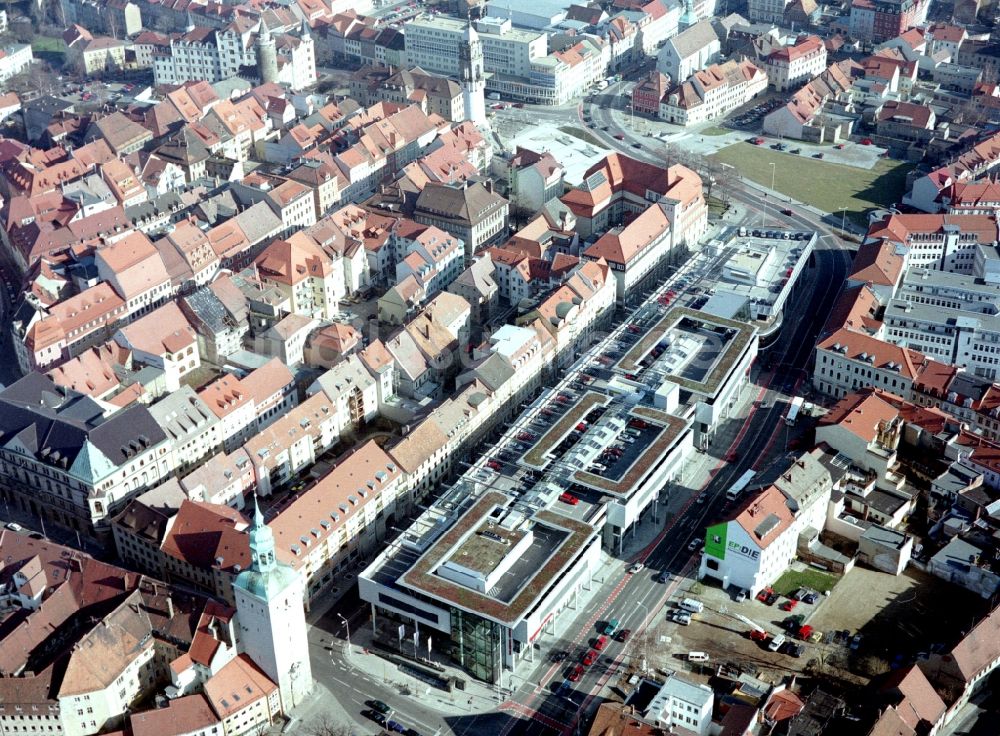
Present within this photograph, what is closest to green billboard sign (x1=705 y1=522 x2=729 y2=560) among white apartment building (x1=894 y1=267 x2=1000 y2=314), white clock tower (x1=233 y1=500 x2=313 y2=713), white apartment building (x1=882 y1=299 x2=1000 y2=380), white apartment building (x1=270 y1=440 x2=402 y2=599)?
white apartment building (x1=270 y1=440 x2=402 y2=599)

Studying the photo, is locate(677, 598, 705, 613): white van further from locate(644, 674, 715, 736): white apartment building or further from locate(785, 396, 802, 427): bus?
locate(785, 396, 802, 427): bus

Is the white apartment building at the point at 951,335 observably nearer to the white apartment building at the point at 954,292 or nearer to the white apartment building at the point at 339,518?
the white apartment building at the point at 954,292

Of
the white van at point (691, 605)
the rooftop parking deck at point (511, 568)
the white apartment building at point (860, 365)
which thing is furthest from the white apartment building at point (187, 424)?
the white apartment building at point (860, 365)

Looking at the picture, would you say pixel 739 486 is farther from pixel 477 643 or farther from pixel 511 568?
pixel 477 643

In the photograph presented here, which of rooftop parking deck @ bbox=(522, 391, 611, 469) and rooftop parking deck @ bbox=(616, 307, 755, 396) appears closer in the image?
rooftop parking deck @ bbox=(522, 391, 611, 469)

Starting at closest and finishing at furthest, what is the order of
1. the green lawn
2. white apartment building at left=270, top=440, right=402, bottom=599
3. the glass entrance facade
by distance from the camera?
the glass entrance facade → white apartment building at left=270, top=440, right=402, bottom=599 → the green lawn

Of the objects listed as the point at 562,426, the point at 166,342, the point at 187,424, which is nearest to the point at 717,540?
the point at 562,426
